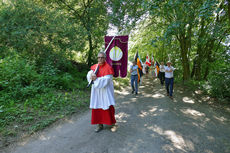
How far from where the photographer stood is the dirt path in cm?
329

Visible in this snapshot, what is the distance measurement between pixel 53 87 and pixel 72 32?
352cm

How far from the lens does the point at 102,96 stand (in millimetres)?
4090

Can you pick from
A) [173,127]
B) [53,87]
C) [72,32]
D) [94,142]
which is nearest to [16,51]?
[53,87]

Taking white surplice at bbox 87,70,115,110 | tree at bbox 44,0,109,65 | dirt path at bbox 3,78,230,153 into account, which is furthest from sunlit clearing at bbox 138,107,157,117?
tree at bbox 44,0,109,65

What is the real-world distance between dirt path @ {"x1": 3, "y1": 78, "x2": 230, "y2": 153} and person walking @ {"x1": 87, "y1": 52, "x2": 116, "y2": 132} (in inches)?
13.6

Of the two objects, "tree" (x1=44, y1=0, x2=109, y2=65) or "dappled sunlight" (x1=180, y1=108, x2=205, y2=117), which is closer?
"dappled sunlight" (x1=180, y1=108, x2=205, y2=117)

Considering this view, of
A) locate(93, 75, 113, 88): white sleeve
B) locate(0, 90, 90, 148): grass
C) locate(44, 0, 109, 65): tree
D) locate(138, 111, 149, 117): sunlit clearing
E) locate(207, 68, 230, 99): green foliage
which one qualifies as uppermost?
locate(44, 0, 109, 65): tree

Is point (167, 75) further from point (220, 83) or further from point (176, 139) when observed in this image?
point (176, 139)

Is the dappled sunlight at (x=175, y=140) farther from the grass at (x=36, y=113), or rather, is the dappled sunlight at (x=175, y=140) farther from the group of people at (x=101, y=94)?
the grass at (x=36, y=113)

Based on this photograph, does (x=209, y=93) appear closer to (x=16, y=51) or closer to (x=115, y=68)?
(x=115, y=68)

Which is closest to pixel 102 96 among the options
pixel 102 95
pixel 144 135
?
pixel 102 95

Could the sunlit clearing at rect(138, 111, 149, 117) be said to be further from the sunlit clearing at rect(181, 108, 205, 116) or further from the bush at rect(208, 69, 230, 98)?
the bush at rect(208, 69, 230, 98)

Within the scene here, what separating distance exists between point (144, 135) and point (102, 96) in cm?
147

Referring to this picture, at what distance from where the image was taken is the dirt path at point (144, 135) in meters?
3.29
